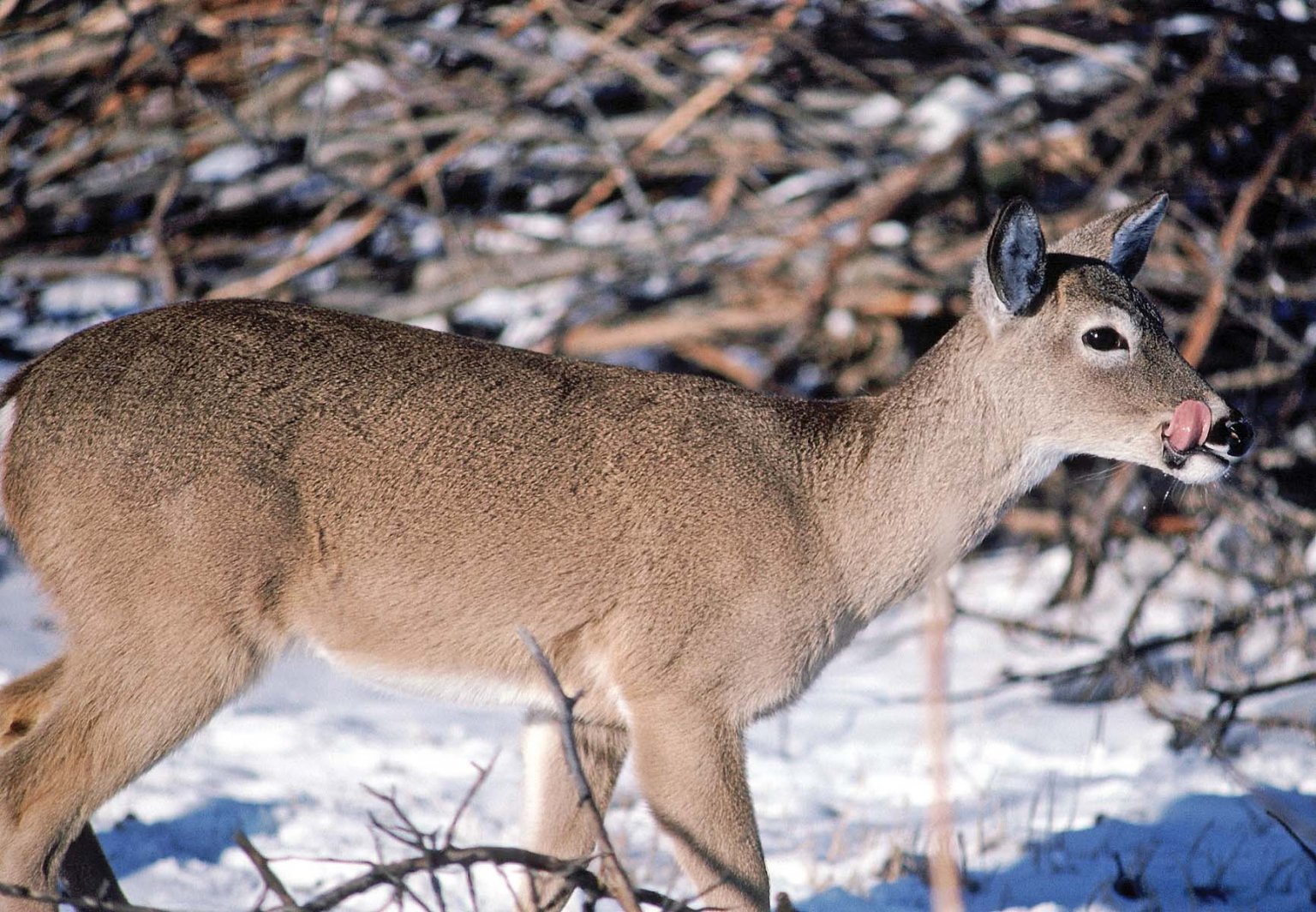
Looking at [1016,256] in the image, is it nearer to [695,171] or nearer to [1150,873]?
[1150,873]

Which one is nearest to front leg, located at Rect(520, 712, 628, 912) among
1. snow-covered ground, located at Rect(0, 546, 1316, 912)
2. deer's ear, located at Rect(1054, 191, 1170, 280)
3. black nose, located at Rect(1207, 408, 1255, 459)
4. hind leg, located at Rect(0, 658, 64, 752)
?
snow-covered ground, located at Rect(0, 546, 1316, 912)

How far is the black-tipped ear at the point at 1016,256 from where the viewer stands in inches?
157

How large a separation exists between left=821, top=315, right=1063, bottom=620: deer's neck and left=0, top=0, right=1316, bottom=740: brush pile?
11.6ft

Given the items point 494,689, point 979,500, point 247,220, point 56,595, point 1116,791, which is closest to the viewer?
point 56,595

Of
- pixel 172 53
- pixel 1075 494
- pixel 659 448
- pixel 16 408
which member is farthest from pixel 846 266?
pixel 16 408

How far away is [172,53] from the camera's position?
8375 millimetres

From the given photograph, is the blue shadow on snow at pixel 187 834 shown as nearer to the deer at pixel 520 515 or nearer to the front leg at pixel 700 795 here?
the deer at pixel 520 515

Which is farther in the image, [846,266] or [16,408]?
[846,266]

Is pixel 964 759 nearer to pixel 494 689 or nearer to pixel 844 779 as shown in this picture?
pixel 844 779

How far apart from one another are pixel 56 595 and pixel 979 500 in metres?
2.53

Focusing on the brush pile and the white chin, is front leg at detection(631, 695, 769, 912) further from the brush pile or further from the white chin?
the brush pile

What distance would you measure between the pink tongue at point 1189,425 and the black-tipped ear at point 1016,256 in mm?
529

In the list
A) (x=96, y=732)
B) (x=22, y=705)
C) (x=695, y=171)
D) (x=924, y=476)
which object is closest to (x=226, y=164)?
(x=695, y=171)

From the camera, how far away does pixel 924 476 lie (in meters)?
4.29
